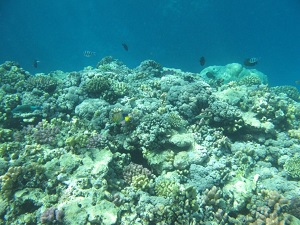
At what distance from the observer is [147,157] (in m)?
6.23

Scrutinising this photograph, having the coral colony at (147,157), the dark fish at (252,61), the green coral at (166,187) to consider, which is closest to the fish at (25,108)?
the coral colony at (147,157)

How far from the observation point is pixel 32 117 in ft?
27.3

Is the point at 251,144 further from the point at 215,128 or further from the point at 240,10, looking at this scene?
the point at 240,10

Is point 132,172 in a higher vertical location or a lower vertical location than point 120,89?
lower

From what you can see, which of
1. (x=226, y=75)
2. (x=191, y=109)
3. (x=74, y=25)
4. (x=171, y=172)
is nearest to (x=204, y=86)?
(x=191, y=109)

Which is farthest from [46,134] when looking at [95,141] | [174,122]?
[174,122]

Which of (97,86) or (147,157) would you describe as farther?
(97,86)

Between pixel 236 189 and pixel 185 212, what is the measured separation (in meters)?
1.96

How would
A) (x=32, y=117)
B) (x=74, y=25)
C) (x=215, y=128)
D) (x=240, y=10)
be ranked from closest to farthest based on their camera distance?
(x=215, y=128) < (x=32, y=117) < (x=240, y=10) < (x=74, y=25)

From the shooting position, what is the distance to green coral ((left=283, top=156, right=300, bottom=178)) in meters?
6.59

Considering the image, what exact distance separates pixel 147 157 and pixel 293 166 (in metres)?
4.50

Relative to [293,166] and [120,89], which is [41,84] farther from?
[293,166]

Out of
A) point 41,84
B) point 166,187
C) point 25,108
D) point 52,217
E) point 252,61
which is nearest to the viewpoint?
point 52,217

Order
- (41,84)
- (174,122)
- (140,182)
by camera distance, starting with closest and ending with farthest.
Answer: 1. (140,182)
2. (174,122)
3. (41,84)
